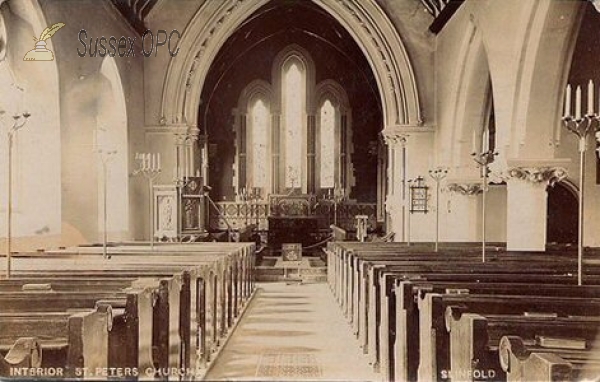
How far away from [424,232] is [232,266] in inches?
295

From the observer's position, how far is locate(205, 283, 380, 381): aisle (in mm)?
5207

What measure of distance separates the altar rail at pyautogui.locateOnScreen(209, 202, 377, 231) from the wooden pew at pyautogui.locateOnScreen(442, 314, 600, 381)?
53.7ft

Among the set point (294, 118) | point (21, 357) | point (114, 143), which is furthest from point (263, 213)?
point (21, 357)

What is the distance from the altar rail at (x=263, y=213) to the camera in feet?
64.6

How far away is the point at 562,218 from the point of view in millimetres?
13609

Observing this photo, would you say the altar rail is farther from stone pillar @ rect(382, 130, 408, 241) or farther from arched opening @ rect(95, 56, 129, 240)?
arched opening @ rect(95, 56, 129, 240)

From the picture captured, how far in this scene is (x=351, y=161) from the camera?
20578mm

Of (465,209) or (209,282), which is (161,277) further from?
(465,209)

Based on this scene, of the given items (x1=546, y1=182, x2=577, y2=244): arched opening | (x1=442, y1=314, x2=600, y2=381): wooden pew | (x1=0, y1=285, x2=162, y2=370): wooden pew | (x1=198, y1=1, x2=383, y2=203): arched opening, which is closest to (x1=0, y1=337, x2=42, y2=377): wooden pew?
(x1=0, y1=285, x2=162, y2=370): wooden pew

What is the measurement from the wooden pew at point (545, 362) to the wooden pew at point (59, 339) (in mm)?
1636

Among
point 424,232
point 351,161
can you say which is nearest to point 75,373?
point 424,232

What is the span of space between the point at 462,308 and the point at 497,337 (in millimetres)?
270

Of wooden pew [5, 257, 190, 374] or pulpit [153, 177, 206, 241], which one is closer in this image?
wooden pew [5, 257, 190, 374]

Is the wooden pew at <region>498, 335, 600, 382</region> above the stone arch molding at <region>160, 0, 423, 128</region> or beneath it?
beneath
